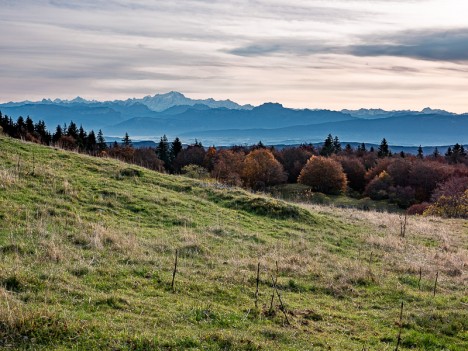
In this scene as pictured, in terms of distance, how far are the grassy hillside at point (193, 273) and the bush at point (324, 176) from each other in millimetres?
66374

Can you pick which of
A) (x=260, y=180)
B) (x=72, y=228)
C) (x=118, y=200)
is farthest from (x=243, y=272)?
(x=260, y=180)

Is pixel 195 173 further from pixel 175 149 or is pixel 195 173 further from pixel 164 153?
pixel 175 149

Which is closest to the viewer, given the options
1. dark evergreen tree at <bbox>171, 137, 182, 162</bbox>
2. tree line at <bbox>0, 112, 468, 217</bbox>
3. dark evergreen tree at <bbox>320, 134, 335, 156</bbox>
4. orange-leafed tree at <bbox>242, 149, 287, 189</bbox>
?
tree line at <bbox>0, 112, 468, 217</bbox>

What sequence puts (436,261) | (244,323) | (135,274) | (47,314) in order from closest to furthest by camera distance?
(47,314) → (244,323) → (135,274) → (436,261)

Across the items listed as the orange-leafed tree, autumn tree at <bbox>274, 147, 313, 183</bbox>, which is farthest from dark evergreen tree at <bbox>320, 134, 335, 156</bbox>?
the orange-leafed tree

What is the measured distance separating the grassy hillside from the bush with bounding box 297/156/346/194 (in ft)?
218

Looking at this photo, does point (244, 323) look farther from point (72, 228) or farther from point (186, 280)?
point (72, 228)

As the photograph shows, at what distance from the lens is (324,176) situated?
298 ft

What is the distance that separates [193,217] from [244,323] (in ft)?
37.5

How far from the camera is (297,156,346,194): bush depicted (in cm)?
9081

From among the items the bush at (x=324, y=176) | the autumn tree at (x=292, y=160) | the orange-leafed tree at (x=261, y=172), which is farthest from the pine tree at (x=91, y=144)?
the autumn tree at (x=292, y=160)

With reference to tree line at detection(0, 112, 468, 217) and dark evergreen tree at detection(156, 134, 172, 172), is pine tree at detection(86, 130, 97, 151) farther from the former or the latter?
dark evergreen tree at detection(156, 134, 172, 172)

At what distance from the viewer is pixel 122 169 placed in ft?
87.6

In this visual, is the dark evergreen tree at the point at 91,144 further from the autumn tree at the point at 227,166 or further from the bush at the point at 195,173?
Result: the bush at the point at 195,173
